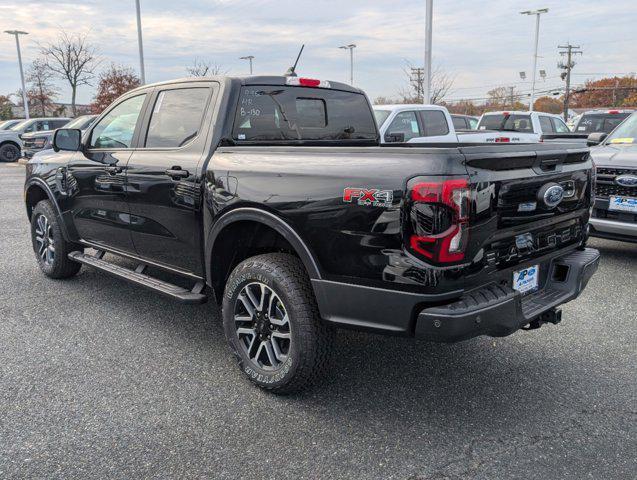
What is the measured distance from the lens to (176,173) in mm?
3670

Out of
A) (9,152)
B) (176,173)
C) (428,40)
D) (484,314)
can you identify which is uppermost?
(428,40)

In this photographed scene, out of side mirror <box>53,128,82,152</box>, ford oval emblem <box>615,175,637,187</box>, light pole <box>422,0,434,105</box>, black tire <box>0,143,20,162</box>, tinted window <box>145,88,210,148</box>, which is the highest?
light pole <box>422,0,434,105</box>

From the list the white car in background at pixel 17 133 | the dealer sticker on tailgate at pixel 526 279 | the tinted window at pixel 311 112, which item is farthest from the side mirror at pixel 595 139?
the white car in background at pixel 17 133

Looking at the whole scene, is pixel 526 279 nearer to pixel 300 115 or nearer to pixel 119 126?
pixel 300 115

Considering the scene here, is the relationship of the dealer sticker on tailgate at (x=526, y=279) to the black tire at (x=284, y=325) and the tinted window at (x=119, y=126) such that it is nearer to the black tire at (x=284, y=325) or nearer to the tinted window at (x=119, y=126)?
the black tire at (x=284, y=325)

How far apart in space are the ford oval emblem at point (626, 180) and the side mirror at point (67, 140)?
5.36 meters

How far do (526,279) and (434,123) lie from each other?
8310mm

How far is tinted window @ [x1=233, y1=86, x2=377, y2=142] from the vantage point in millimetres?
3758

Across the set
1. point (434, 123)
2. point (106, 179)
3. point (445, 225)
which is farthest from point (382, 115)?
point (445, 225)

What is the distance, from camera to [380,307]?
2.66 metres

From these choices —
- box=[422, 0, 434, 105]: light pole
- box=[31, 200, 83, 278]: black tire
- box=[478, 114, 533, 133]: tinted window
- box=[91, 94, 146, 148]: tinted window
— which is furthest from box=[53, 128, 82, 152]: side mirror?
box=[422, 0, 434, 105]: light pole

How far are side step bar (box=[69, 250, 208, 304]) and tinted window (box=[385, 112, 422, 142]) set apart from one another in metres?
6.44

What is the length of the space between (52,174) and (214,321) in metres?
2.24

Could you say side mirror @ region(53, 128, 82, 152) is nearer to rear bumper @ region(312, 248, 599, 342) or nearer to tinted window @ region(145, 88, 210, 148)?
tinted window @ region(145, 88, 210, 148)
